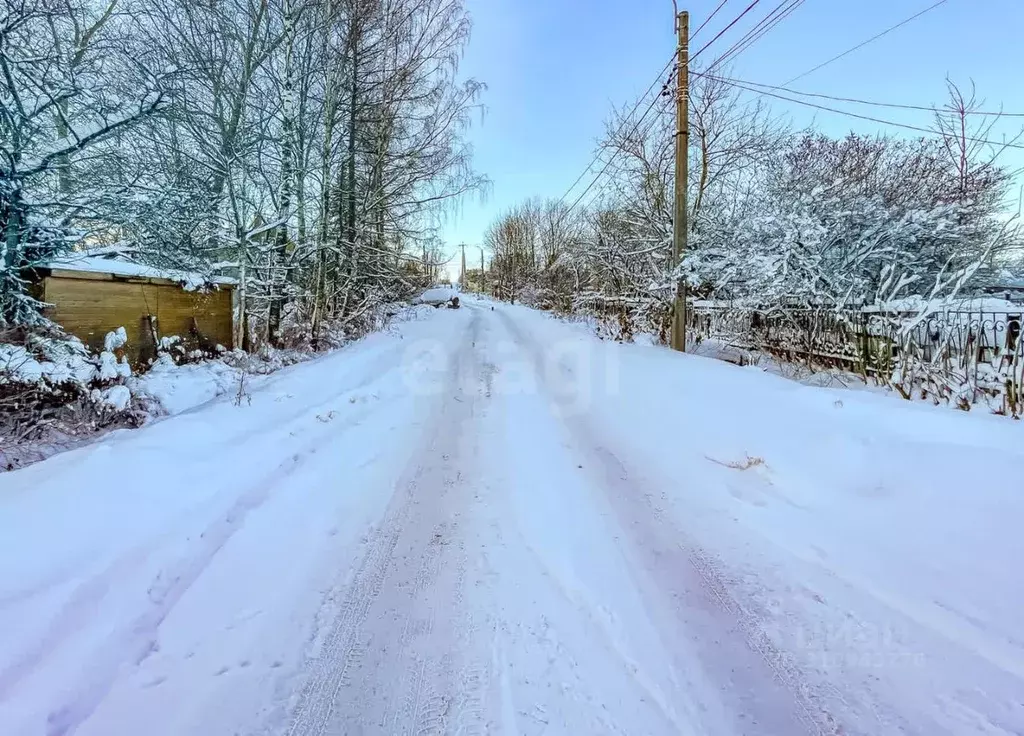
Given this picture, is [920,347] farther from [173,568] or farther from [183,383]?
[183,383]

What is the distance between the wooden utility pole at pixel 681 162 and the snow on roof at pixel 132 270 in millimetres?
7950

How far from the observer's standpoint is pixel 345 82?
955 cm

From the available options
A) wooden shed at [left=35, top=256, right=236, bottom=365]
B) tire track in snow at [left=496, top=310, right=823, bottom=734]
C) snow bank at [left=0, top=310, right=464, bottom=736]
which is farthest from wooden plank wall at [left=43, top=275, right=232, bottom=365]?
tire track in snow at [left=496, top=310, right=823, bottom=734]

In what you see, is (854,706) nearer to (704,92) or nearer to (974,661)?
(974,661)

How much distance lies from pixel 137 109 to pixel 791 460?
7.86 metres

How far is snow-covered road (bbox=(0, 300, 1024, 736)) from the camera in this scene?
1.57 metres

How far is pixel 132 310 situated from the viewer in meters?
6.21

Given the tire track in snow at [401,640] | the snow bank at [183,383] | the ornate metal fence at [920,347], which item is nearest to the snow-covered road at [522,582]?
the tire track in snow at [401,640]

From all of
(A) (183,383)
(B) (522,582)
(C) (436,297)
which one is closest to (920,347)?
(B) (522,582)

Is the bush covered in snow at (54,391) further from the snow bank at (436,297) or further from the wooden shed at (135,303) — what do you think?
the snow bank at (436,297)

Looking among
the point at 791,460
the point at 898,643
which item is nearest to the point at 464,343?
the point at 791,460

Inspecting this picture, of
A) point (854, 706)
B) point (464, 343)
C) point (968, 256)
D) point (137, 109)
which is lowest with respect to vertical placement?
point (854, 706)

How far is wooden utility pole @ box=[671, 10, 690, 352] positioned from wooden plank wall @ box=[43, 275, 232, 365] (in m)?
8.24

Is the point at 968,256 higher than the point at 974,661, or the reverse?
the point at 968,256
